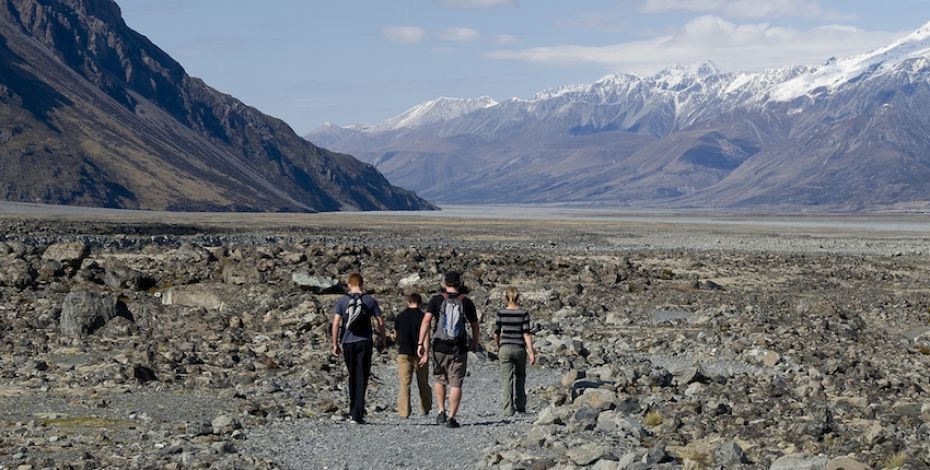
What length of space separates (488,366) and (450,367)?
641cm

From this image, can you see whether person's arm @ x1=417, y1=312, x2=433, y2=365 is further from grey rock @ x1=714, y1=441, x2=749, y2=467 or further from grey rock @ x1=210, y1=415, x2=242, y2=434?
grey rock @ x1=714, y1=441, x2=749, y2=467

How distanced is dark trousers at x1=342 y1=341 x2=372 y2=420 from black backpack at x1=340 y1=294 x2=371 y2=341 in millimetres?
185

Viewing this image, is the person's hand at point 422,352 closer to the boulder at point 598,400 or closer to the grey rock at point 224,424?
the boulder at point 598,400

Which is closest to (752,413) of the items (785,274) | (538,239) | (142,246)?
(785,274)

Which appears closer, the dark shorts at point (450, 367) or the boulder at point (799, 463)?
the boulder at point (799, 463)

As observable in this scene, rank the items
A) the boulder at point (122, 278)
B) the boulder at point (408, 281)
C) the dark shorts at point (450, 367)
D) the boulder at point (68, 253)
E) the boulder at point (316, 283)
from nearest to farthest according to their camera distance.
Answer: the dark shorts at point (450, 367), the boulder at point (316, 283), the boulder at point (122, 278), the boulder at point (68, 253), the boulder at point (408, 281)

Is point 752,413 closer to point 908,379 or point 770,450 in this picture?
point 770,450

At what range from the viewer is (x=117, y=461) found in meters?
14.7

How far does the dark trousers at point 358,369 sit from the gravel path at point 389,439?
0.32m

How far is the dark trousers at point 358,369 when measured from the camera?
1775 cm

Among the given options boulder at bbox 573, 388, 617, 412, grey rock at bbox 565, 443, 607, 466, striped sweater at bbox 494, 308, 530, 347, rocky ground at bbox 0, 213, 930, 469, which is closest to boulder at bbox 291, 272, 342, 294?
rocky ground at bbox 0, 213, 930, 469

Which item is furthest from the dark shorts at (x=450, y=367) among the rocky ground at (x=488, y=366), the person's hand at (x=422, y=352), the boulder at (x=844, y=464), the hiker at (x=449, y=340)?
the boulder at (x=844, y=464)

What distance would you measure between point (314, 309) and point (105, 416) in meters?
11.5

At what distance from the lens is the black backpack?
17688mm
